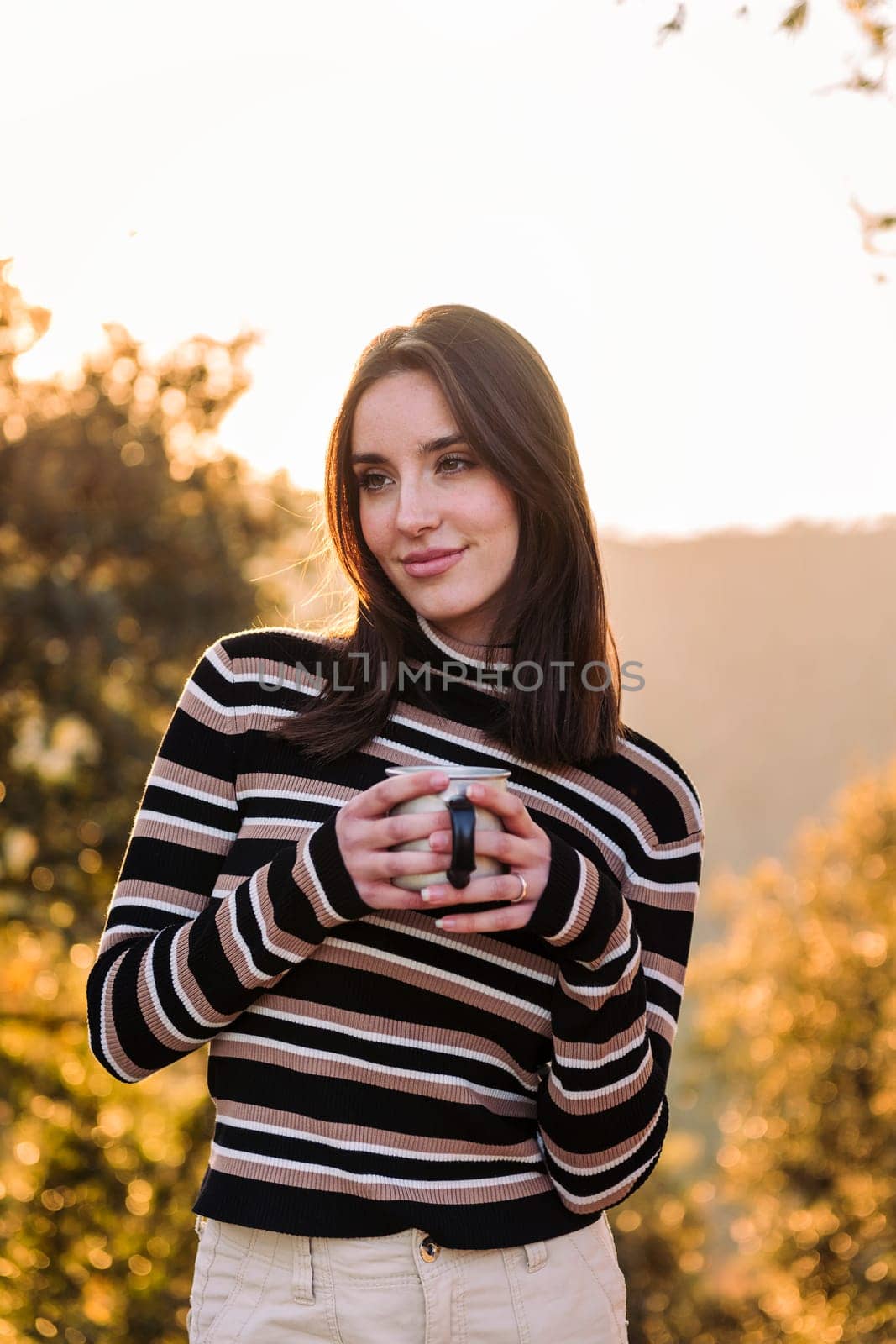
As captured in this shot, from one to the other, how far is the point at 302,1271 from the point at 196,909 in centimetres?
49

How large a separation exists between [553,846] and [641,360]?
3993 millimetres

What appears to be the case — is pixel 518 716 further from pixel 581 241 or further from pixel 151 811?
pixel 581 241

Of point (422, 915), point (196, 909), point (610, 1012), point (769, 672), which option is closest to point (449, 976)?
point (422, 915)

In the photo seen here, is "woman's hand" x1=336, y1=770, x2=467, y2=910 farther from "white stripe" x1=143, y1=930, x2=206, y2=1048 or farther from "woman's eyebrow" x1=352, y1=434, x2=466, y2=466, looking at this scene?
"woman's eyebrow" x1=352, y1=434, x2=466, y2=466

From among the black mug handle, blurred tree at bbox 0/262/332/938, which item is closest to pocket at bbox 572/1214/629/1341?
the black mug handle

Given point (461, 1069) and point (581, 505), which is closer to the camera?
point (461, 1069)

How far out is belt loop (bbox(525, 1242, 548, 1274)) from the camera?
68.9 inches

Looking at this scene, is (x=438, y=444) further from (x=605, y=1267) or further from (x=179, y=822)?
(x=605, y=1267)

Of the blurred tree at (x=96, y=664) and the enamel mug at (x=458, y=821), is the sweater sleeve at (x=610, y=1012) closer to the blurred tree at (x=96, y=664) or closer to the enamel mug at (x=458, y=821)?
the enamel mug at (x=458, y=821)

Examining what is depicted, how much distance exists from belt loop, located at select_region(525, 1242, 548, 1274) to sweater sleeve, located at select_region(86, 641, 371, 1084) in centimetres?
51

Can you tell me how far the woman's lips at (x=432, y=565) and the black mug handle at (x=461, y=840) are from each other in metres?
0.58

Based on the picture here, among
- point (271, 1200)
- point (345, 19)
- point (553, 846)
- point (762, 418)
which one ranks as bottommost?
point (271, 1200)

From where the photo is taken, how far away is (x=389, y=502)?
197cm

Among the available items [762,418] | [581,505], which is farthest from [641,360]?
[581,505]
